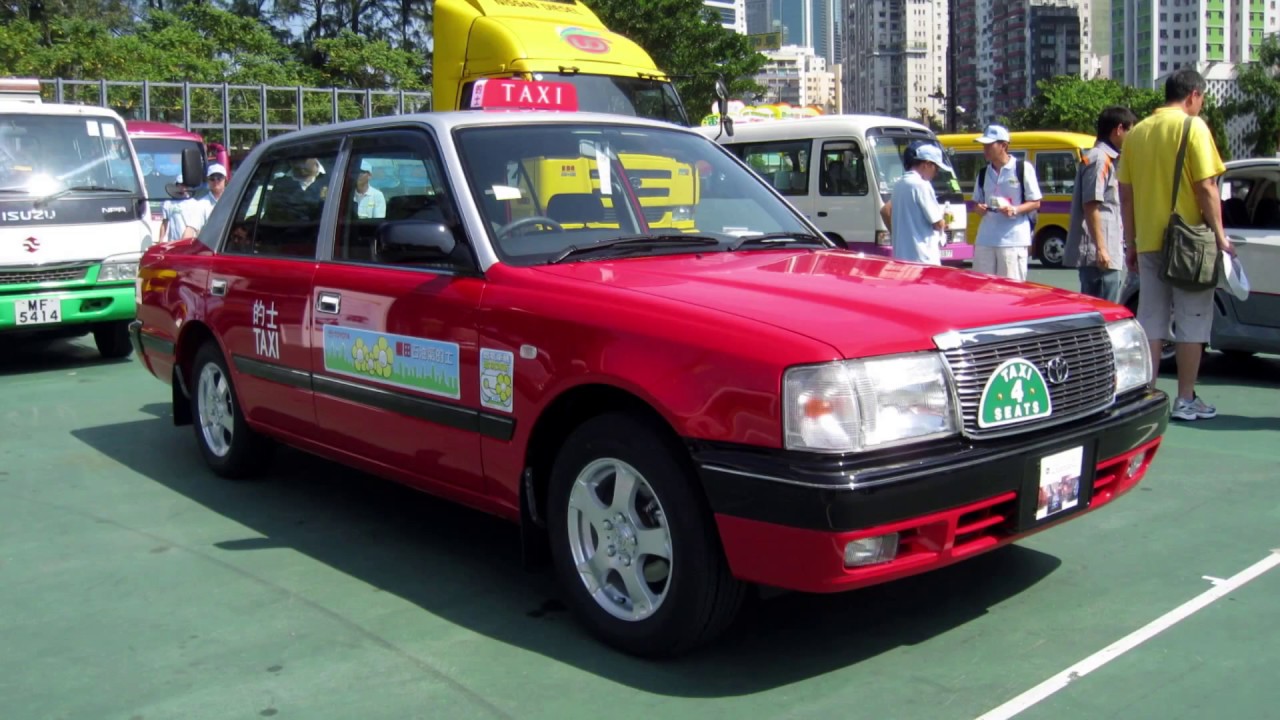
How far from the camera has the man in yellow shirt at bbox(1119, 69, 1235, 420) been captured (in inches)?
257

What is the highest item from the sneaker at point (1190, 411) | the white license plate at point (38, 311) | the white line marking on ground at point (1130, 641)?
the white license plate at point (38, 311)

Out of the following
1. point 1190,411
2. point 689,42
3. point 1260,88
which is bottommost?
point 1190,411

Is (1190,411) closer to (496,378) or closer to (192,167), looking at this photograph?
(496,378)

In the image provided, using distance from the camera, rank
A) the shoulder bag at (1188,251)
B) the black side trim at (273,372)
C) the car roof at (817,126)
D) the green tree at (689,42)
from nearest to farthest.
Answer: the black side trim at (273,372), the shoulder bag at (1188,251), the car roof at (817,126), the green tree at (689,42)

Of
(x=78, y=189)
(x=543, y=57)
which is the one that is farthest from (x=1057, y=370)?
(x=543, y=57)

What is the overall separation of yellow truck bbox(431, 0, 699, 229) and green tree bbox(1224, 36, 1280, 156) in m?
→ 47.7

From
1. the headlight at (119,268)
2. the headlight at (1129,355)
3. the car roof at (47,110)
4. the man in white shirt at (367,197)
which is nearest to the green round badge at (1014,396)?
the headlight at (1129,355)

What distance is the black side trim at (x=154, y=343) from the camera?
243 inches

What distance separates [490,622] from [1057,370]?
1943 mm

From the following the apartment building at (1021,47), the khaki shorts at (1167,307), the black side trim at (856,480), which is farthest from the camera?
the apartment building at (1021,47)

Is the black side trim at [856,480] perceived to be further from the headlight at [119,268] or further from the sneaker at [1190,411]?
the headlight at [119,268]

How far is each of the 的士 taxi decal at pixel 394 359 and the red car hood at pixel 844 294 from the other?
0.51m

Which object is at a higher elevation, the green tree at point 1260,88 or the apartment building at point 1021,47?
the apartment building at point 1021,47

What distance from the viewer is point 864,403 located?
3.20m
